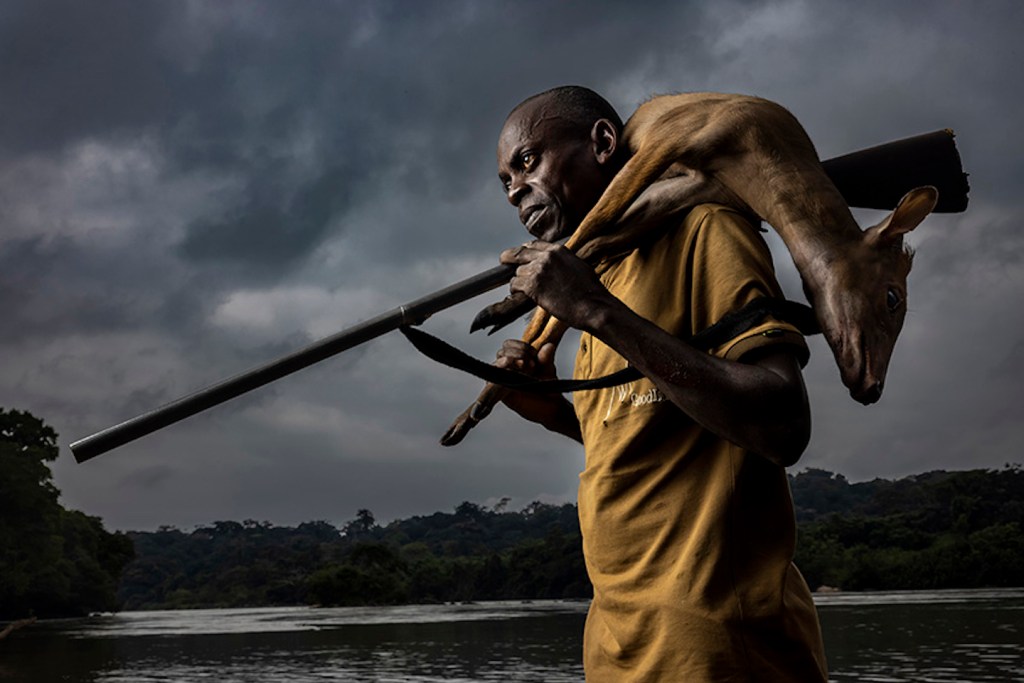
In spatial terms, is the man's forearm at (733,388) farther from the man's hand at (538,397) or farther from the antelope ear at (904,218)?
the man's hand at (538,397)

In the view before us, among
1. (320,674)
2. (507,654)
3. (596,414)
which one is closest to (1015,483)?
(507,654)

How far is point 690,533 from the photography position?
229 centimetres

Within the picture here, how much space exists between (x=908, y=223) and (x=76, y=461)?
6.48ft

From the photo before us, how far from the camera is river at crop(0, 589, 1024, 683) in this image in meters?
29.9

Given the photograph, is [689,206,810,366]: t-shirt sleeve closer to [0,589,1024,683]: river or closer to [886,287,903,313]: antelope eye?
[886,287,903,313]: antelope eye

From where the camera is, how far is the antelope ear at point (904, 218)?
7.05ft

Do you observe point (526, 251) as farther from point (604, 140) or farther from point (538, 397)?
point (538, 397)

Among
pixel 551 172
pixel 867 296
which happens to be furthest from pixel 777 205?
pixel 551 172

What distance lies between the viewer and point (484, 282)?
261cm

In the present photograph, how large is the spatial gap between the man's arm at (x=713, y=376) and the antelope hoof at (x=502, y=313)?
34cm

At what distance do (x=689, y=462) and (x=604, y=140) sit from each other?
851 millimetres

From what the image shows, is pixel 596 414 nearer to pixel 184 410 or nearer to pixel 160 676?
pixel 184 410

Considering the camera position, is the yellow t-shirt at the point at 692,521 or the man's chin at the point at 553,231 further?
the man's chin at the point at 553,231

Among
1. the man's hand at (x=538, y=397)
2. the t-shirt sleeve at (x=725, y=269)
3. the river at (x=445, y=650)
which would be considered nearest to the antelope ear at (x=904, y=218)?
the t-shirt sleeve at (x=725, y=269)
